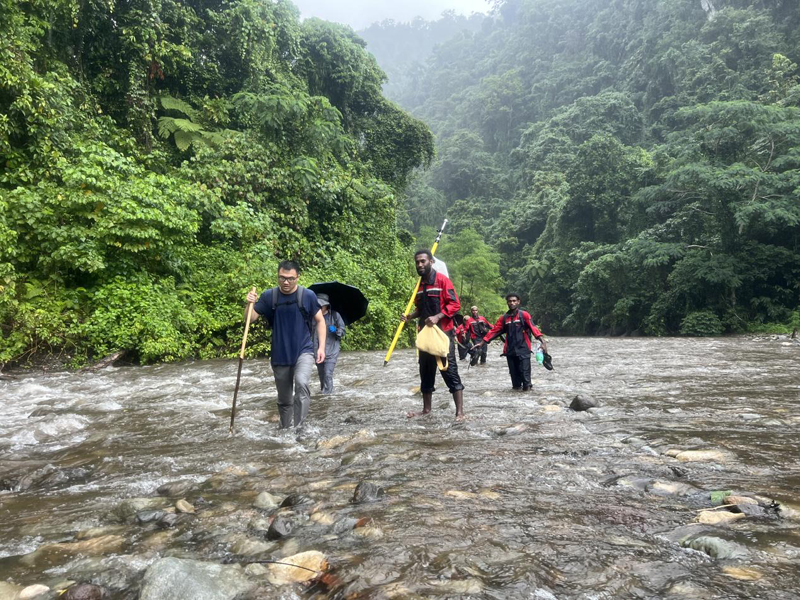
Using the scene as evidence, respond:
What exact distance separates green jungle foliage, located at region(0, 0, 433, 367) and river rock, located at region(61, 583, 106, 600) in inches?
380

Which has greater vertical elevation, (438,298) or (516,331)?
(438,298)

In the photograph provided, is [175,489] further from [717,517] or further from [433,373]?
[433,373]

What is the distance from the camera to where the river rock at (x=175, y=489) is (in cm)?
369

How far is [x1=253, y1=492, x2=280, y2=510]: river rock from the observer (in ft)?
10.9

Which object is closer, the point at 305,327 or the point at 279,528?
the point at 279,528

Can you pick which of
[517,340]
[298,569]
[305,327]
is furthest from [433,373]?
[298,569]

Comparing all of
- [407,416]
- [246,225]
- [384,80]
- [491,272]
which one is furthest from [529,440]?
[491,272]

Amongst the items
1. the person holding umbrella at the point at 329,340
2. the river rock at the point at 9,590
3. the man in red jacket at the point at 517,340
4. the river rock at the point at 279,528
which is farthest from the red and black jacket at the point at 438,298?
the river rock at the point at 9,590

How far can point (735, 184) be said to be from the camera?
25.8m

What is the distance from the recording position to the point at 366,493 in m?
3.39

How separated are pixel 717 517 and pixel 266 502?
96.1 inches

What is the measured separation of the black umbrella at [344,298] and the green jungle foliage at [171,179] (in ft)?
17.0

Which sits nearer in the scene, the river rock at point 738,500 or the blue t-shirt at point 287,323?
the river rock at point 738,500

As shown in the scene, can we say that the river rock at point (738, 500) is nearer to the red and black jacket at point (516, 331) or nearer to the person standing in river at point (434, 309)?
the person standing in river at point (434, 309)
